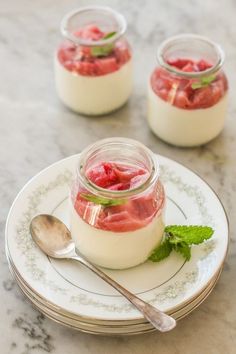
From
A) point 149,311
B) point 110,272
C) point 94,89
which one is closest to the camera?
point 149,311

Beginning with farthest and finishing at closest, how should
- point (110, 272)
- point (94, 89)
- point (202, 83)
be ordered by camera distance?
point (94, 89) → point (202, 83) → point (110, 272)

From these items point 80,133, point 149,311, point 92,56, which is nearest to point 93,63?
point 92,56

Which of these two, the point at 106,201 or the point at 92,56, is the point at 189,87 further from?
the point at 106,201

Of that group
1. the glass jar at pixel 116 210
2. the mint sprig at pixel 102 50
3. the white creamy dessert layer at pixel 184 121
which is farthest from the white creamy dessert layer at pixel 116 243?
the mint sprig at pixel 102 50

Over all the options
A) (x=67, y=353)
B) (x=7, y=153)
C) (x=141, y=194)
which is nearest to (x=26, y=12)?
(x=7, y=153)

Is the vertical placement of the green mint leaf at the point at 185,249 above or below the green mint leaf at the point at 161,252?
above

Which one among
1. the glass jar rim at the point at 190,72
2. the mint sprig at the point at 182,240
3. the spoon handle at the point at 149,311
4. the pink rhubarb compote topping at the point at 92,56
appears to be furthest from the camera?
the pink rhubarb compote topping at the point at 92,56

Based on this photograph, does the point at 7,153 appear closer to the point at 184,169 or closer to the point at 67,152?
the point at 67,152

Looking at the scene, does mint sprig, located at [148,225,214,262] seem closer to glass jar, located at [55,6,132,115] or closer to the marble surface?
the marble surface

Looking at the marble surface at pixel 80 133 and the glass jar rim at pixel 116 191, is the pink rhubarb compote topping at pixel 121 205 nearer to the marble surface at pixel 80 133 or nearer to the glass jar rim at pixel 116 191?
the glass jar rim at pixel 116 191
